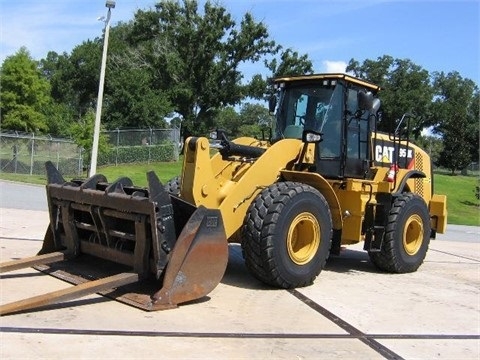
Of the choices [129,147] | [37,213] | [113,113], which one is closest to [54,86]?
[113,113]

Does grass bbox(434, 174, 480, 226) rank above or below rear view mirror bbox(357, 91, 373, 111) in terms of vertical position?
below

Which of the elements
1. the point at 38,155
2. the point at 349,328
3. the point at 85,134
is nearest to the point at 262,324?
the point at 349,328

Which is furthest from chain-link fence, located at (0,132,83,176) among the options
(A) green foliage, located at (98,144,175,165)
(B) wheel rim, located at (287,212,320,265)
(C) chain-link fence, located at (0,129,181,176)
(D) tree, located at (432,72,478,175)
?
(D) tree, located at (432,72,478,175)

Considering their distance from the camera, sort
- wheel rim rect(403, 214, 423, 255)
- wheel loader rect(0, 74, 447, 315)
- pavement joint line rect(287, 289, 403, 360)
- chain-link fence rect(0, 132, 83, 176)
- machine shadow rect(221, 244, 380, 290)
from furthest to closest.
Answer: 1. chain-link fence rect(0, 132, 83, 176)
2. wheel rim rect(403, 214, 423, 255)
3. machine shadow rect(221, 244, 380, 290)
4. wheel loader rect(0, 74, 447, 315)
5. pavement joint line rect(287, 289, 403, 360)

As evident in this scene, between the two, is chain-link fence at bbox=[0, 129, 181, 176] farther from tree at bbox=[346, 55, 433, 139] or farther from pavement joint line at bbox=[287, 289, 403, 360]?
tree at bbox=[346, 55, 433, 139]

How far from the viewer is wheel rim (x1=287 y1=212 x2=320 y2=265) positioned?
6859mm

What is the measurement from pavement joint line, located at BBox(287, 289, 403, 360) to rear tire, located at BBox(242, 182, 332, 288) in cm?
31

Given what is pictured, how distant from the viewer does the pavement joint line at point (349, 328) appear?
16.0ft

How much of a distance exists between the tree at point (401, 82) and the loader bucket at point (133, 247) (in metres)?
65.5

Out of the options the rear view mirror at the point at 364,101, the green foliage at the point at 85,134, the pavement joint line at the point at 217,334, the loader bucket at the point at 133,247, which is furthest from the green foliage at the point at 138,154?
the pavement joint line at the point at 217,334

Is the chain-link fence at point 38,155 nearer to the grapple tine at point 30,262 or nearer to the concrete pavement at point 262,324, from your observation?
the concrete pavement at point 262,324

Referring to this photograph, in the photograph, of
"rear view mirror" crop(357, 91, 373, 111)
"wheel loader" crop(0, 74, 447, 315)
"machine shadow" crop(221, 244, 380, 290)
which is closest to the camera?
"wheel loader" crop(0, 74, 447, 315)

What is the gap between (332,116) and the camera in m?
8.06

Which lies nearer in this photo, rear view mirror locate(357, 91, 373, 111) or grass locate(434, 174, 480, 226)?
rear view mirror locate(357, 91, 373, 111)
